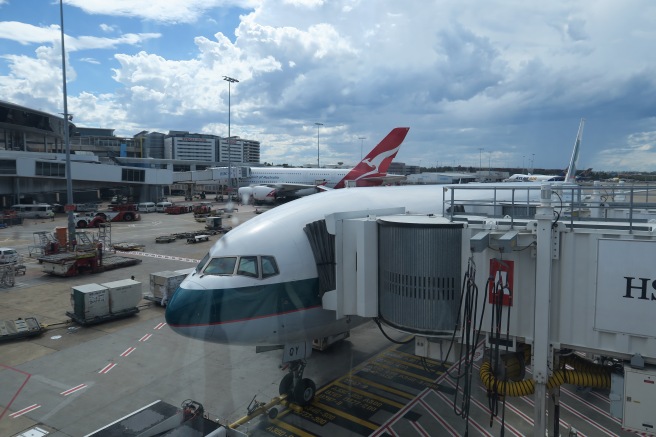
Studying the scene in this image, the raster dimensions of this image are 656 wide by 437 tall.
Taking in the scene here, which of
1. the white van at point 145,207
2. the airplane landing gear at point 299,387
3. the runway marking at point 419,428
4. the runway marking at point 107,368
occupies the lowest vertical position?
the runway marking at point 419,428

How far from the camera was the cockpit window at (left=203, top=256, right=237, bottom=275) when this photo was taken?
38.5 feet

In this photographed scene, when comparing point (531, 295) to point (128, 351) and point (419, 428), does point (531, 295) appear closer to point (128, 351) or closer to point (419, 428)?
point (419, 428)

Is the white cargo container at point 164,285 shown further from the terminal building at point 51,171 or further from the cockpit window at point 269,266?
the terminal building at point 51,171

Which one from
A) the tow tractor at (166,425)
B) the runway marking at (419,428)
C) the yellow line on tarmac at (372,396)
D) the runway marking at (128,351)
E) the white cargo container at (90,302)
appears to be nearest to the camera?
the tow tractor at (166,425)

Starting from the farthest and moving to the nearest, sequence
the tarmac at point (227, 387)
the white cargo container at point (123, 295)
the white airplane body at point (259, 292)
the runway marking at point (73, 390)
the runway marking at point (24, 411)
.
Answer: the white cargo container at point (123, 295)
the runway marking at point (73, 390)
the runway marking at point (24, 411)
the tarmac at point (227, 387)
the white airplane body at point (259, 292)

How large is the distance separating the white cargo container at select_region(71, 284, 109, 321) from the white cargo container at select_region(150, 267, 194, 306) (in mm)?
2915

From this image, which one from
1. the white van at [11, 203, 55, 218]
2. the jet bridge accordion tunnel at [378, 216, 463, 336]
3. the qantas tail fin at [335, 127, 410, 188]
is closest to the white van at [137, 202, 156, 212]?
the white van at [11, 203, 55, 218]

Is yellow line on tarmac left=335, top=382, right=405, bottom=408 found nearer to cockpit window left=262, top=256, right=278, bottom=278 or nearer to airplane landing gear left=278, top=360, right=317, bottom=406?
airplane landing gear left=278, top=360, right=317, bottom=406

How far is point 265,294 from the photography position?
11.6 meters

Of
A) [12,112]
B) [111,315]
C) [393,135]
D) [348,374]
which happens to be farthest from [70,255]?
[12,112]

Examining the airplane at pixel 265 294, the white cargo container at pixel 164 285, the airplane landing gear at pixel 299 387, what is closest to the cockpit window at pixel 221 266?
the airplane at pixel 265 294

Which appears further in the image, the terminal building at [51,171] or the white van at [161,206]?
the white van at [161,206]

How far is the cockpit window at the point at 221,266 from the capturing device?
462 inches

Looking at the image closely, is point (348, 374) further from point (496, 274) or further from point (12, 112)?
point (12, 112)
